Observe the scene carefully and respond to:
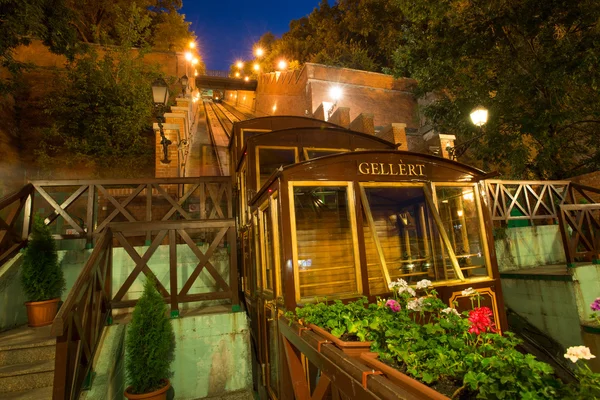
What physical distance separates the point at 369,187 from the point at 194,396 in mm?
4467

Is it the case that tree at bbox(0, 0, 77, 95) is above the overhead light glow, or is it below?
below

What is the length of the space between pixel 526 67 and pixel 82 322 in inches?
540

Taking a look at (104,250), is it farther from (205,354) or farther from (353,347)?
(353,347)

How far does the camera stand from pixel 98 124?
13.0 m

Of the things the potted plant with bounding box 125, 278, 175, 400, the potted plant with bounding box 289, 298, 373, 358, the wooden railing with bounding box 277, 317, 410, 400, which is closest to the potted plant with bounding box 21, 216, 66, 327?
the potted plant with bounding box 125, 278, 175, 400

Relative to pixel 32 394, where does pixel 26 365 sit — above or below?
above

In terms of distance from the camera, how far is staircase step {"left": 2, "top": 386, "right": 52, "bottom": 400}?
3680mm

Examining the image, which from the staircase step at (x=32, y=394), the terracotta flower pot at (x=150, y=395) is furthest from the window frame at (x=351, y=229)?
the staircase step at (x=32, y=394)

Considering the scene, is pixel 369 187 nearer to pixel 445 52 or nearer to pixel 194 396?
pixel 194 396

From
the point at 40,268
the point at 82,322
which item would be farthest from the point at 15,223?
the point at 82,322

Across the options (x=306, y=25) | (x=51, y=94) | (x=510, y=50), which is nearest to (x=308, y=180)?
(x=510, y=50)

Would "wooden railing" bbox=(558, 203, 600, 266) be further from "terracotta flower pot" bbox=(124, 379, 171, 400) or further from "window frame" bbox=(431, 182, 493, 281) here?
"terracotta flower pot" bbox=(124, 379, 171, 400)

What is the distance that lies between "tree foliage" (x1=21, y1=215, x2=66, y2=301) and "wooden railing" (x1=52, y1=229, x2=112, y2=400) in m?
0.69

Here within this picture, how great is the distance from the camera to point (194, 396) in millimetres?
5152
